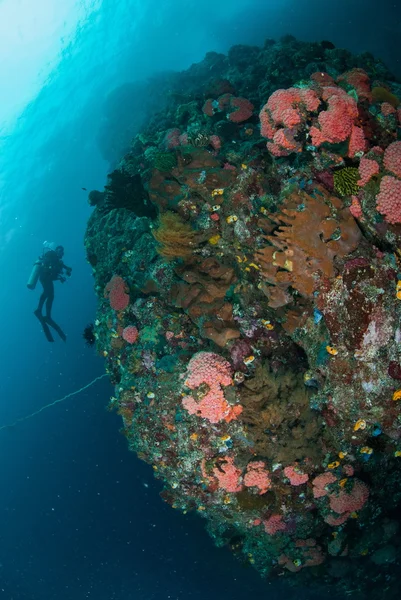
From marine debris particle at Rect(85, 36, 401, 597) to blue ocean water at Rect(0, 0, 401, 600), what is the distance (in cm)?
1025

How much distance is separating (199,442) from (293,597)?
36.0 feet

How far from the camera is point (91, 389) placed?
99.5ft

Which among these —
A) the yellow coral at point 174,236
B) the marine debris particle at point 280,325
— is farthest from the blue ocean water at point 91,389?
the yellow coral at point 174,236

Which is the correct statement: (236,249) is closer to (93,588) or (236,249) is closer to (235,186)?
(235,186)

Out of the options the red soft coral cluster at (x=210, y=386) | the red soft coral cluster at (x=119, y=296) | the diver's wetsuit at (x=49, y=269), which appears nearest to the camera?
the red soft coral cluster at (x=210, y=386)

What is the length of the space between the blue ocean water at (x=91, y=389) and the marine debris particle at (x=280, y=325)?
10.2m

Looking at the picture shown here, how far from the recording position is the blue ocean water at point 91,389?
20406 mm

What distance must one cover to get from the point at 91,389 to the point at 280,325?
89.6 feet

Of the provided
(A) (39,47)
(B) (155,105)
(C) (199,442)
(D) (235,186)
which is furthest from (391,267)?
(A) (39,47)

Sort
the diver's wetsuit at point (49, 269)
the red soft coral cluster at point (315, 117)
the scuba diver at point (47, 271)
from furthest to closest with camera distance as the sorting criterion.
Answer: the diver's wetsuit at point (49, 269), the scuba diver at point (47, 271), the red soft coral cluster at point (315, 117)

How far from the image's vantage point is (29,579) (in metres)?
Answer: 27.3

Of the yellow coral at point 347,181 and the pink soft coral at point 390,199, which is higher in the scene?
the yellow coral at point 347,181

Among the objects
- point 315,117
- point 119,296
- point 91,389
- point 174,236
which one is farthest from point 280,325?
point 91,389

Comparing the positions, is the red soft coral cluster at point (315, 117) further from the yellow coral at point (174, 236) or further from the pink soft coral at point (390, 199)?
the yellow coral at point (174, 236)
